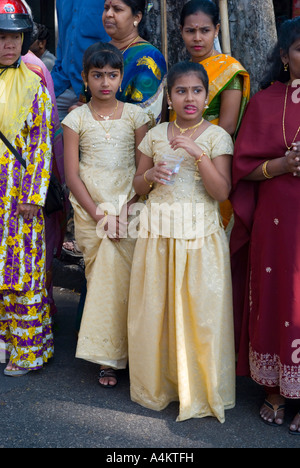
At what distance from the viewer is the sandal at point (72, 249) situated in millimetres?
5285

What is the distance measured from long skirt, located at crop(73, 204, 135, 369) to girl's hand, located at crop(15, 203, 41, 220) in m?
0.25

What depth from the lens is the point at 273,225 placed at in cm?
307

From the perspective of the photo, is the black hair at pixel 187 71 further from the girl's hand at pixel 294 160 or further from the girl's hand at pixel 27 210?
the girl's hand at pixel 27 210

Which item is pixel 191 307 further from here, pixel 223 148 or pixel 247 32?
pixel 247 32

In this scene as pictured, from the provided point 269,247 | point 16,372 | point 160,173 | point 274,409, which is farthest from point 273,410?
point 16,372

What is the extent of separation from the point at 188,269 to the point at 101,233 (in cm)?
57

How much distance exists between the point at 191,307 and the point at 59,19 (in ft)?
8.73

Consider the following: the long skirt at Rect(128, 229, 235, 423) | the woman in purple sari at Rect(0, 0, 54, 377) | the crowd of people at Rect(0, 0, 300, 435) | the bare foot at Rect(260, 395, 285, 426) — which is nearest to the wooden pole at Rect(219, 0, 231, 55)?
the crowd of people at Rect(0, 0, 300, 435)

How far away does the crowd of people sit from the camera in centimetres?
307

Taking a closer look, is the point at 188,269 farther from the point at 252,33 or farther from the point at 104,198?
the point at 252,33

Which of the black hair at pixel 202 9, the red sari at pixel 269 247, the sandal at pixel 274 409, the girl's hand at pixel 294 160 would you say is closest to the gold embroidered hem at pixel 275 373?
the red sari at pixel 269 247

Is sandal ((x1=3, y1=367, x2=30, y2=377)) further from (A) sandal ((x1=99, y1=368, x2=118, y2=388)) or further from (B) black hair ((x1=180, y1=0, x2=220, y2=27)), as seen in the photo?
Result: (B) black hair ((x1=180, y1=0, x2=220, y2=27))

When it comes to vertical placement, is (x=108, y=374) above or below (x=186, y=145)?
below

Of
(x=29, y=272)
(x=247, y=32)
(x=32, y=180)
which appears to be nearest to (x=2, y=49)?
(x=32, y=180)
